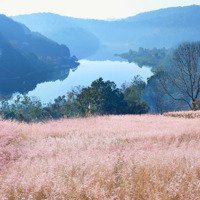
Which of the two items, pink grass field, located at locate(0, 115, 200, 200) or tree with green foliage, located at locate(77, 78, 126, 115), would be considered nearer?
pink grass field, located at locate(0, 115, 200, 200)

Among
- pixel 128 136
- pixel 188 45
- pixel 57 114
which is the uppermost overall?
pixel 188 45

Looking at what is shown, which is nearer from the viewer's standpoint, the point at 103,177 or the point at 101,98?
the point at 103,177

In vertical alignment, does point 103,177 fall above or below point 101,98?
above

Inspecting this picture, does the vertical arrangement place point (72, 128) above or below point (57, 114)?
above

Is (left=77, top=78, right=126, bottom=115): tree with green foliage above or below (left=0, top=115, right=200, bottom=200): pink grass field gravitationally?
below

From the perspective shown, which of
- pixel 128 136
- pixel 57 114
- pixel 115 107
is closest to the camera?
pixel 128 136

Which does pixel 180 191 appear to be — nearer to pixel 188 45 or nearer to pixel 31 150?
pixel 31 150

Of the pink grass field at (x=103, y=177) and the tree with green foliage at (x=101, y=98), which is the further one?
the tree with green foliage at (x=101, y=98)

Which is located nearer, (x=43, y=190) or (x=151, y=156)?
(x=43, y=190)

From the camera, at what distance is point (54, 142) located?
11.8 meters

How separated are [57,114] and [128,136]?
2755 inches

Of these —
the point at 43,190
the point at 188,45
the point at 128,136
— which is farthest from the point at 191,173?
the point at 188,45

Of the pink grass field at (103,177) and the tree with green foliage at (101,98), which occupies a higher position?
the pink grass field at (103,177)

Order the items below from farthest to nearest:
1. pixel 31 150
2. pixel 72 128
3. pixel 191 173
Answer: pixel 72 128 → pixel 31 150 → pixel 191 173
